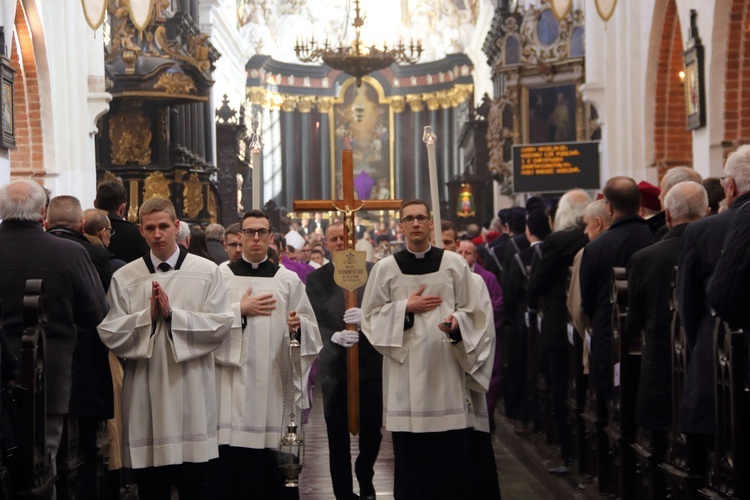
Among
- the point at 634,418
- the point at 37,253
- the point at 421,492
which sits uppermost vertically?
the point at 37,253

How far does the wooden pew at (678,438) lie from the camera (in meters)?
5.48

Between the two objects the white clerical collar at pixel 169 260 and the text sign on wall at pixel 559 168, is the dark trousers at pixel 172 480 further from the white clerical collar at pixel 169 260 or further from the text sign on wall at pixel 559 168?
the text sign on wall at pixel 559 168

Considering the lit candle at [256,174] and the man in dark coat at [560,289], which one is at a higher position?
the lit candle at [256,174]

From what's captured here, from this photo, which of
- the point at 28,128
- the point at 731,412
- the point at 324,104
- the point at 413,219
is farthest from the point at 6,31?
the point at 324,104

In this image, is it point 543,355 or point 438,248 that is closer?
point 438,248

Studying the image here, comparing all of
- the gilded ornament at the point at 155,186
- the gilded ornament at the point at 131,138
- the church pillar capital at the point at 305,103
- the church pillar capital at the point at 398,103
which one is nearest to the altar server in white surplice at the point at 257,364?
the gilded ornament at the point at 155,186

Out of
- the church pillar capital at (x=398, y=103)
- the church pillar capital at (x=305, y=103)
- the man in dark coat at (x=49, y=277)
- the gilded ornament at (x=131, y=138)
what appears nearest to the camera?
the man in dark coat at (x=49, y=277)

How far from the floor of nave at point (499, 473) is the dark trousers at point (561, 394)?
235 millimetres

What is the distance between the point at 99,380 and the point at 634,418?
2.82m

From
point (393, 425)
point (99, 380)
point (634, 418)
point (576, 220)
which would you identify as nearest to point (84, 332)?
point (99, 380)

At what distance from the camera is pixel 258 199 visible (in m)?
6.87

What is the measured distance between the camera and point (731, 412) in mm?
4738

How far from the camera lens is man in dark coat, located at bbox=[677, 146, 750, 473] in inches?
199

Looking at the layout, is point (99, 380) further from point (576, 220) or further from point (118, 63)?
point (118, 63)
